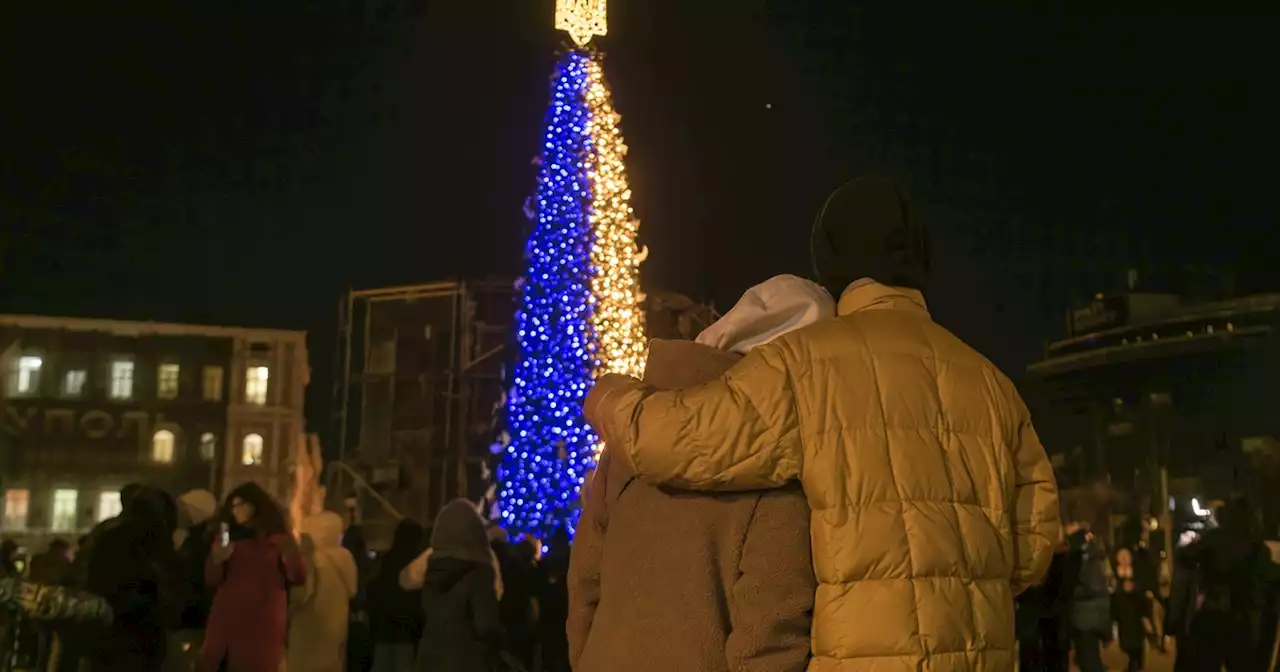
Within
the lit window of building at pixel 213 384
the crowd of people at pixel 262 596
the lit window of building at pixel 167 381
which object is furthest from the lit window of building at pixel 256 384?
the crowd of people at pixel 262 596

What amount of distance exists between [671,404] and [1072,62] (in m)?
11.9

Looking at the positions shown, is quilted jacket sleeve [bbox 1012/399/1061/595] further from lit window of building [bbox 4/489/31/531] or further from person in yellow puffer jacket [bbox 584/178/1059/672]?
lit window of building [bbox 4/489/31/531]

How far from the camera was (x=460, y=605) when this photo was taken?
5156 mm

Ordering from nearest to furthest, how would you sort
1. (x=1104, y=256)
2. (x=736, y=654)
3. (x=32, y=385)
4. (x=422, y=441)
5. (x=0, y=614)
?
(x=736, y=654), (x=0, y=614), (x=1104, y=256), (x=32, y=385), (x=422, y=441)

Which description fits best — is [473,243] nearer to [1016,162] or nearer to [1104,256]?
[1016,162]

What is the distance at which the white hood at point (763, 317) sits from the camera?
2188 millimetres

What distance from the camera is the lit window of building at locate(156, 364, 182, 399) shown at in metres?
19.8

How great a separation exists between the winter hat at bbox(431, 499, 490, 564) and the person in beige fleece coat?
309cm

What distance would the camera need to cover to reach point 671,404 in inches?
76.8

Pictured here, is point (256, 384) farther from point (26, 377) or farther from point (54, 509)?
point (54, 509)

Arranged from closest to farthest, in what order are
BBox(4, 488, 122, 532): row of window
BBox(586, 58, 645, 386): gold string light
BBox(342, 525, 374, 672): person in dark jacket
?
1. BBox(342, 525, 374, 672): person in dark jacket
2. BBox(4, 488, 122, 532): row of window
3. BBox(586, 58, 645, 386): gold string light

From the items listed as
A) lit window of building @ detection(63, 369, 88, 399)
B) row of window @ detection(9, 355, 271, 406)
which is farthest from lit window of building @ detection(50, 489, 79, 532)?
lit window of building @ detection(63, 369, 88, 399)

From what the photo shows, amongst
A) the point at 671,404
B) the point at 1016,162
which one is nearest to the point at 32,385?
the point at 1016,162

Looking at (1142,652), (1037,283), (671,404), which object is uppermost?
(1037,283)
